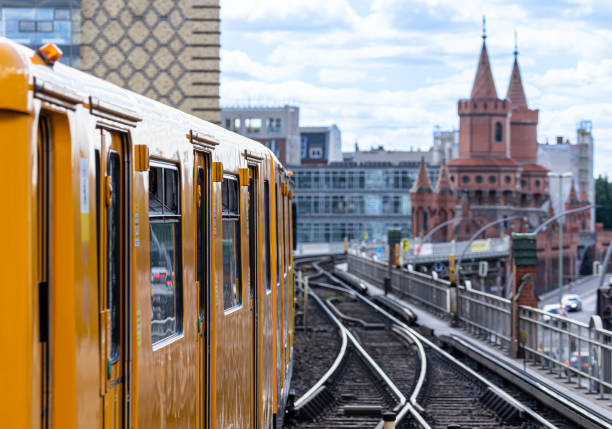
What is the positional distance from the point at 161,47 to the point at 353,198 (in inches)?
2930

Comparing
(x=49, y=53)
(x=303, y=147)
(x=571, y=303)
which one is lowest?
(x=571, y=303)

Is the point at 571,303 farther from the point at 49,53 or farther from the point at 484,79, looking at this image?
the point at 49,53

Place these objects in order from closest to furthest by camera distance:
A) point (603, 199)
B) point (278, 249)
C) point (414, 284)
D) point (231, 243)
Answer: point (231, 243) < point (278, 249) < point (414, 284) < point (603, 199)

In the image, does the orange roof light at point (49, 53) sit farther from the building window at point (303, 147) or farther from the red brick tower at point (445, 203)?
the building window at point (303, 147)

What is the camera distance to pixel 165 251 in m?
5.54

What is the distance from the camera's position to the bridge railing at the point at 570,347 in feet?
46.2

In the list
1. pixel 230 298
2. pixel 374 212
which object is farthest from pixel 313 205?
pixel 230 298

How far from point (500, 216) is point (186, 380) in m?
104

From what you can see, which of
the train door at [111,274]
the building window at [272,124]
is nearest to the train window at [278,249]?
the train door at [111,274]

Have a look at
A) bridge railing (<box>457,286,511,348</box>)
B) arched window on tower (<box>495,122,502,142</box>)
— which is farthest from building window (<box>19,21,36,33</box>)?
arched window on tower (<box>495,122,502,142</box>)

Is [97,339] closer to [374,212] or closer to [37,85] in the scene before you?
[37,85]

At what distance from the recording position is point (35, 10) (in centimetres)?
2670

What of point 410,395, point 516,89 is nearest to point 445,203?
point 516,89

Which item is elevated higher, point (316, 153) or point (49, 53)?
point (316, 153)
